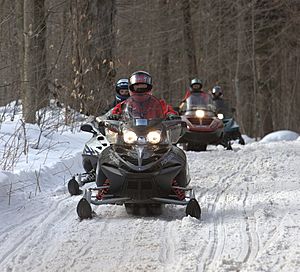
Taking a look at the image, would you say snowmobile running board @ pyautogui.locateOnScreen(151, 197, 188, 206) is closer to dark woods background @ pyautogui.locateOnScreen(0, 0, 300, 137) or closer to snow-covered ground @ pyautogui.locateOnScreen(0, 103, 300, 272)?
snow-covered ground @ pyautogui.locateOnScreen(0, 103, 300, 272)

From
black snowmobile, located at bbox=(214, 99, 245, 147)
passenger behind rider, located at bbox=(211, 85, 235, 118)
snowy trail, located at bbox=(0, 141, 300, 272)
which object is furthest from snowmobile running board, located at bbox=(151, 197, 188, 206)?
passenger behind rider, located at bbox=(211, 85, 235, 118)

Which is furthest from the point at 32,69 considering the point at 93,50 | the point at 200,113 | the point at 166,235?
the point at 166,235

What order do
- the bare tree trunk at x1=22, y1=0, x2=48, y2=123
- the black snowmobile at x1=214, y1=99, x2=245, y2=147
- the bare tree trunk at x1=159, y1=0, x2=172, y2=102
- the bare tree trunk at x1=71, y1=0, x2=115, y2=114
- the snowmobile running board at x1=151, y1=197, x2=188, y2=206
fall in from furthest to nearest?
the bare tree trunk at x1=159, y1=0, x2=172, y2=102
the black snowmobile at x1=214, y1=99, x2=245, y2=147
the bare tree trunk at x1=71, y1=0, x2=115, y2=114
the bare tree trunk at x1=22, y1=0, x2=48, y2=123
the snowmobile running board at x1=151, y1=197, x2=188, y2=206

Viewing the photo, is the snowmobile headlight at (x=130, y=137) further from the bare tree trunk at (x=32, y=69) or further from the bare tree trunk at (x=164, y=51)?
the bare tree trunk at (x=164, y=51)

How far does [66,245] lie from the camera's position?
5.62 meters

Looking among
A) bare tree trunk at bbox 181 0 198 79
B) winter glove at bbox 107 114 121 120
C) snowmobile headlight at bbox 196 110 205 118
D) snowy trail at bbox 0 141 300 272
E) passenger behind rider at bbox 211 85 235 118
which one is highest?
bare tree trunk at bbox 181 0 198 79

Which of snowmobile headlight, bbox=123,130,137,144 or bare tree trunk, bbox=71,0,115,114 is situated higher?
bare tree trunk, bbox=71,0,115,114

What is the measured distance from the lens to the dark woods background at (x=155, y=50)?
12570 millimetres

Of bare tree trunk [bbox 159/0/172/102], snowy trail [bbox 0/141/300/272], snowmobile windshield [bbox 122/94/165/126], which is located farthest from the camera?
bare tree trunk [bbox 159/0/172/102]

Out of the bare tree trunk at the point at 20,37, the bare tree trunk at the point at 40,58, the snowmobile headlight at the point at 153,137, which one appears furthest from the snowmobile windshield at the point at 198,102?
the snowmobile headlight at the point at 153,137

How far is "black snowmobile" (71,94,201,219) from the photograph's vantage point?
676 centimetres

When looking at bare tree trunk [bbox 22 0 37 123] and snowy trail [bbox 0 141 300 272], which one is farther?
bare tree trunk [bbox 22 0 37 123]

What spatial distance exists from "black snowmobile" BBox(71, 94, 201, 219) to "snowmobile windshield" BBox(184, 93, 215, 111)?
825 cm

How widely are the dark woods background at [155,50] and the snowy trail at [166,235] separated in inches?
145
